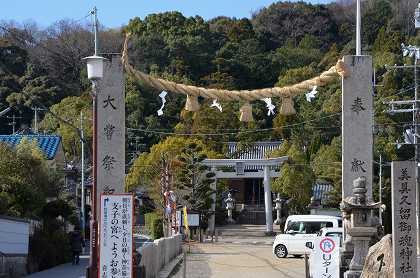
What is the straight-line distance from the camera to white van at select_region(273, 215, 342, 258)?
32.7 m

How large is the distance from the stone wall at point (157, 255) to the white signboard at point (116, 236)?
3.49 metres

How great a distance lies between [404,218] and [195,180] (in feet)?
127

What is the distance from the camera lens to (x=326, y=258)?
1376cm

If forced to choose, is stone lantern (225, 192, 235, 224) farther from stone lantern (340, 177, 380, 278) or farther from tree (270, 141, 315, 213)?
stone lantern (340, 177, 380, 278)

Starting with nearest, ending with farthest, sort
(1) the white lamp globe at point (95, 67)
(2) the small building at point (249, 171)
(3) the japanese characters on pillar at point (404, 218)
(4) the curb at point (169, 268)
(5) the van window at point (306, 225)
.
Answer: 1. (3) the japanese characters on pillar at point (404, 218)
2. (1) the white lamp globe at point (95, 67)
3. (4) the curb at point (169, 268)
4. (5) the van window at point (306, 225)
5. (2) the small building at point (249, 171)

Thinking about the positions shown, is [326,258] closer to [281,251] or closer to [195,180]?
[281,251]

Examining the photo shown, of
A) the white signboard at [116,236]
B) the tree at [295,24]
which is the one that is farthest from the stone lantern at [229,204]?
the white signboard at [116,236]

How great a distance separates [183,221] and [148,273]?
Answer: 2408cm

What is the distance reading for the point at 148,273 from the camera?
65.1 feet

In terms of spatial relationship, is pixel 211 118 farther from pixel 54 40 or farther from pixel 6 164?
pixel 6 164

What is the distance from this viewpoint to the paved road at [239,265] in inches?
969

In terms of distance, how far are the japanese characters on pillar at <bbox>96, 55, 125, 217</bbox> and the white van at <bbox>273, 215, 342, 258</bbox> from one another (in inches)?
693

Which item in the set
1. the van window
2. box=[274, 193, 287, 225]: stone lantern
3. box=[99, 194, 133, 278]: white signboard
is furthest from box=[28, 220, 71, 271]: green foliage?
box=[274, 193, 287, 225]: stone lantern

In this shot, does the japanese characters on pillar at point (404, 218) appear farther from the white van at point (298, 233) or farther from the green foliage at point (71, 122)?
the green foliage at point (71, 122)
